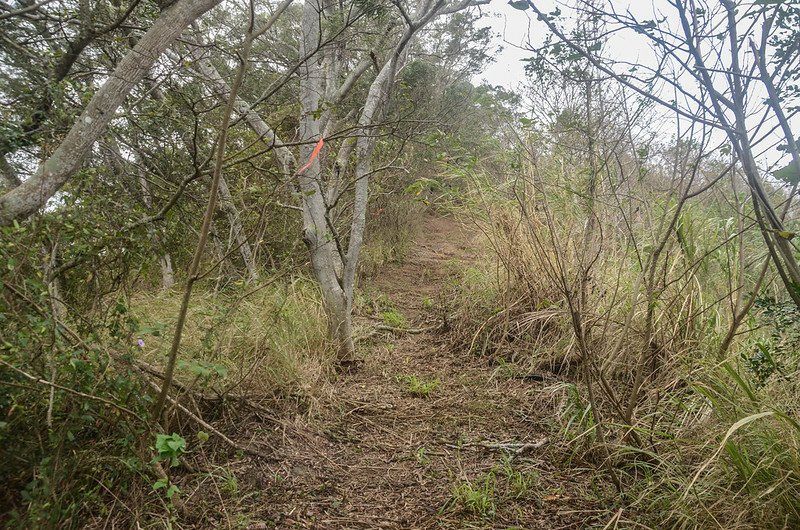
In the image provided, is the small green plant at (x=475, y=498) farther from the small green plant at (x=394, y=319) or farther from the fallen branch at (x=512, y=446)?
the small green plant at (x=394, y=319)

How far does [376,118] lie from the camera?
4246 mm

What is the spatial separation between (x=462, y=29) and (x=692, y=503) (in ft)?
36.8

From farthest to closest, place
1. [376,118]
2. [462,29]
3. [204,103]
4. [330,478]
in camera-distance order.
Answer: [462,29]
[376,118]
[204,103]
[330,478]

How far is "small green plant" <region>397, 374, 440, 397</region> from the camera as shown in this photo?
3.55 meters

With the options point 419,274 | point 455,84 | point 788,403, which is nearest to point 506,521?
point 788,403

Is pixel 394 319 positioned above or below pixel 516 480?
above

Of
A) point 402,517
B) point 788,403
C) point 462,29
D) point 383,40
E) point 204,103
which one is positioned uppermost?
point 462,29

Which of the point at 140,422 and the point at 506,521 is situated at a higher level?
the point at 140,422

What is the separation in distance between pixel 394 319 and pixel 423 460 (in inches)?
99.9

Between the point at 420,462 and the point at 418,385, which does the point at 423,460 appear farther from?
the point at 418,385

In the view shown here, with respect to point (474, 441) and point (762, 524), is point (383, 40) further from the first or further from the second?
point (762, 524)

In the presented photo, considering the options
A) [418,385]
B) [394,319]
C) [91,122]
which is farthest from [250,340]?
[394,319]

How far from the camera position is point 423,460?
268 cm

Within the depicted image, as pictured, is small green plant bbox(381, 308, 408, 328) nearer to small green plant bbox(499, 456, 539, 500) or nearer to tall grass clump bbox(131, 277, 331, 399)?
tall grass clump bbox(131, 277, 331, 399)
